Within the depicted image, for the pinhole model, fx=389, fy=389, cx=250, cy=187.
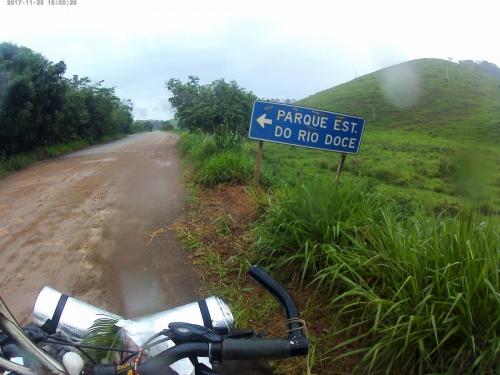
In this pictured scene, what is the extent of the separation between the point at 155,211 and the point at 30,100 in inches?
382

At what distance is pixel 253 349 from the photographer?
1.07m

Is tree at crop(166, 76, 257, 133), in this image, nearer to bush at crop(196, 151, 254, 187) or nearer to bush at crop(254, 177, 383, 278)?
bush at crop(196, 151, 254, 187)

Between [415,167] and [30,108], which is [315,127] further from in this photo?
[415,167]

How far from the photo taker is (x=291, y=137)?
4785 millimetres

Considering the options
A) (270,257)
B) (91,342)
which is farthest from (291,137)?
(91,342)

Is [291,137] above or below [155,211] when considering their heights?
above

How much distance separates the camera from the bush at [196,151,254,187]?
691 centimetres

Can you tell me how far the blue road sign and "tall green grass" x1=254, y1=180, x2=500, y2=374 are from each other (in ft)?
4.31

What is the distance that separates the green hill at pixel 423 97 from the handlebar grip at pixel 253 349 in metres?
19.4

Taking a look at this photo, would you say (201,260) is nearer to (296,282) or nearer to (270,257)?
(270,257)

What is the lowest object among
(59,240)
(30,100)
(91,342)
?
(59,240)

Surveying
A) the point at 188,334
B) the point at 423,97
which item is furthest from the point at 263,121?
the point at 423,97

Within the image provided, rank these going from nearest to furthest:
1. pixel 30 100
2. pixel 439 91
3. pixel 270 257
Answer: pixel 270 257
pixel 30 100
pixel 439 91

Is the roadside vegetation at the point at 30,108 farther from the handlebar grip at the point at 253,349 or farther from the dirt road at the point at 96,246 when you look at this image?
the handlebar grip at the point at 253,349
